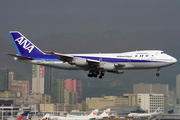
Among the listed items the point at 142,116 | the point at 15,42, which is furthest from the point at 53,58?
the point at 142,116

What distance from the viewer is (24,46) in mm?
76938

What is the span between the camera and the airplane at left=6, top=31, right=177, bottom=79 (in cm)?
6644

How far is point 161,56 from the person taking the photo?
219 ft

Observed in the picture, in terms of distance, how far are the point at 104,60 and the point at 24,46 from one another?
17.8m

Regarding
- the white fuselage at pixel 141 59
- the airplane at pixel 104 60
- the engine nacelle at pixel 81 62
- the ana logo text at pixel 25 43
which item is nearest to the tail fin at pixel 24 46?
the ana logo text at pixel 25 43

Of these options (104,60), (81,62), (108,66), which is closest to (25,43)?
(81,62)

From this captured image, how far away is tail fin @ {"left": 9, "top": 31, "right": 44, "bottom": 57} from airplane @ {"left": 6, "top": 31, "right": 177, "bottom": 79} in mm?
212

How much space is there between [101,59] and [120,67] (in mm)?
4010

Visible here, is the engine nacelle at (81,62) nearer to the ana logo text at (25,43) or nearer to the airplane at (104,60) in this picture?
the airplane at (104,60)

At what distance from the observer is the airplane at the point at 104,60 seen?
2616 inches

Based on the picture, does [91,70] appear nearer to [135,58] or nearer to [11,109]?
[135,58]

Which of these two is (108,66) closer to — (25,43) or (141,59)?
(141,59)

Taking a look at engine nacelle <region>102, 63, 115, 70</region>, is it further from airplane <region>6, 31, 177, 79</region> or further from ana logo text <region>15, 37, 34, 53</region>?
ana logo text <region>15, 37, 34, 53</region>

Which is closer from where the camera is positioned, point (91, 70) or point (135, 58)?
point (135, 58)
